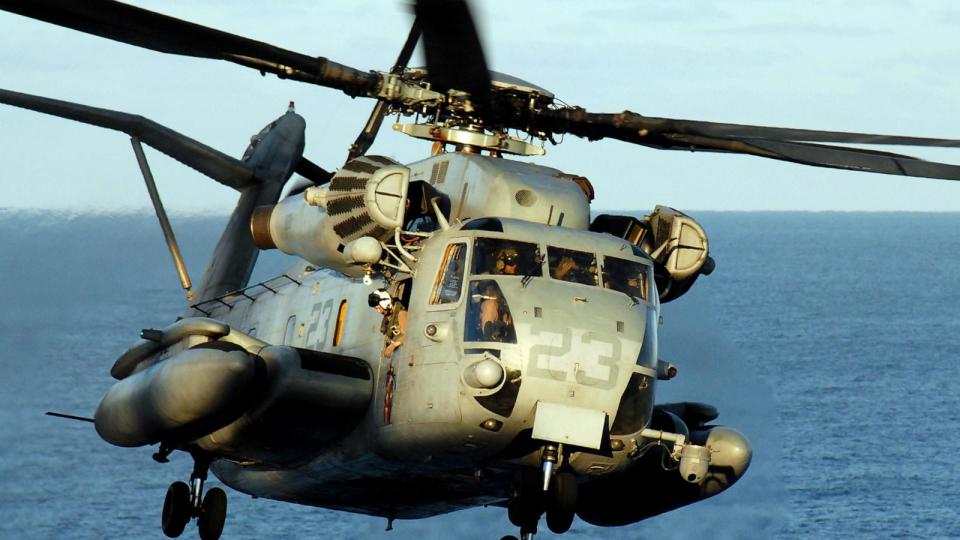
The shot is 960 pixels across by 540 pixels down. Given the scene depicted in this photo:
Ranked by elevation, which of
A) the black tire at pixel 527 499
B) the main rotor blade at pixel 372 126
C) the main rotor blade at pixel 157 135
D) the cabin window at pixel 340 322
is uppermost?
the main rotor blade at pixel 372 126

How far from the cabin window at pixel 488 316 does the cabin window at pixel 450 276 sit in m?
0.26

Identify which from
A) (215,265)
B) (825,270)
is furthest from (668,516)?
(825,270)

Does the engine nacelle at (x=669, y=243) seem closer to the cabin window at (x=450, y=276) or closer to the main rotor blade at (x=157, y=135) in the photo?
the cabin window at (x=450, y=276)

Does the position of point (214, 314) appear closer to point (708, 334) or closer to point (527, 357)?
point (527, 357)

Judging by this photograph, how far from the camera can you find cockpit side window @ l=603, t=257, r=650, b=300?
20.6m

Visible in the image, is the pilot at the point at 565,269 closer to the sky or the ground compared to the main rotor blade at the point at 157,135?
closer to the ground

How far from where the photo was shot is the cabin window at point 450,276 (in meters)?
20.3

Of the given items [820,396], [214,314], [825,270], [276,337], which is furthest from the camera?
[825,270]

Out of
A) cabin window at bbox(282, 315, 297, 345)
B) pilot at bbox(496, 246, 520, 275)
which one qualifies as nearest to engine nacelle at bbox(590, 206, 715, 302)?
pilot at bbox(496, 246, 520, 275)

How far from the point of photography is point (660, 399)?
163ft

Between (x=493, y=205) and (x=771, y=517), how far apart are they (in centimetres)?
2720

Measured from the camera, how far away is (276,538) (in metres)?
54.1

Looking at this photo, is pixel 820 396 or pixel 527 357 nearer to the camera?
pixel 527 357

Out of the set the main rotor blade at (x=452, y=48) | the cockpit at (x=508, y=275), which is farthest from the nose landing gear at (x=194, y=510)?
the main rotor blade at (x=452, y=48)
